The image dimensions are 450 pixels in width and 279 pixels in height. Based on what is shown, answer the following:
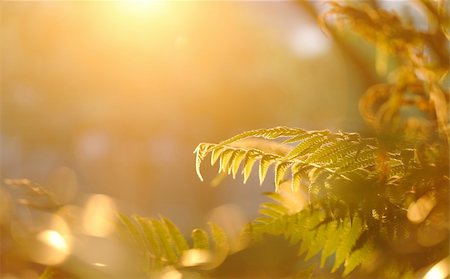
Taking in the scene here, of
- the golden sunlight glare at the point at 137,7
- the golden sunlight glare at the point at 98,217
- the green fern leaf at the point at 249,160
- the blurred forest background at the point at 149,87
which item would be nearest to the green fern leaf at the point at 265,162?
the green fern leaf at the point at 249,160

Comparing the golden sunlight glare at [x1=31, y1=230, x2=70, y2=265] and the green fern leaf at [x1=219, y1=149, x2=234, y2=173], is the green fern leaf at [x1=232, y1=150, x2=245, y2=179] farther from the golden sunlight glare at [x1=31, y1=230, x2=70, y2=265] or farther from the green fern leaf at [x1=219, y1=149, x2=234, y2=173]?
the golden sunlight glare at [x1=31, y1=230, x2=70, y2=265]

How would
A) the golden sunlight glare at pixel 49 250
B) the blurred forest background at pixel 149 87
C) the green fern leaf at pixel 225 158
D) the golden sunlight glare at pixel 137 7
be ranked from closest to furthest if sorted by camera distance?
the golden sunlight glare at pixel 49 250 < the green fern leaf at pixel 225 158 < the golden sunlight glare at pixel 137 7 < the blurred forest background at pixel 149 87

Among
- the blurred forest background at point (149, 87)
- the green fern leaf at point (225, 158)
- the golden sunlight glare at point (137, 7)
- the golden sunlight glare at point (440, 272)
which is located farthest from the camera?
the blurred forest background at point (149, 87)

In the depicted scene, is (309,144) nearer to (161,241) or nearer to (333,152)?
(333,152)

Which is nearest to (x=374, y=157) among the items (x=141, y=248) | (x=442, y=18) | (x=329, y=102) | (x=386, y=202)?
(x=386, y=202)

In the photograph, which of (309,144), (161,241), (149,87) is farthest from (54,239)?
(149,87)

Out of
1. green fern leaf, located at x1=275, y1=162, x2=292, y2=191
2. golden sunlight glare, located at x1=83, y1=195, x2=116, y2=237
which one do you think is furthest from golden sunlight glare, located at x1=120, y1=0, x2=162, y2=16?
green fern leaf, located at x1=275, y1=162, x2=292, y2=191

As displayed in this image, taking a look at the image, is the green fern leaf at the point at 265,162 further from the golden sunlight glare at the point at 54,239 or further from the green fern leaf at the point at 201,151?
the golden sunlight glare at the point at 54,239
